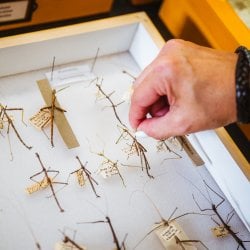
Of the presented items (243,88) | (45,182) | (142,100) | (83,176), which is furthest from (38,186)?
(243,88)

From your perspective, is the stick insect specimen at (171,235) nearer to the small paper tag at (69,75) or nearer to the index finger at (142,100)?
the index finger at (142,100)

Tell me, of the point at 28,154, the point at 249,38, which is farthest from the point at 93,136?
the point at 249,38

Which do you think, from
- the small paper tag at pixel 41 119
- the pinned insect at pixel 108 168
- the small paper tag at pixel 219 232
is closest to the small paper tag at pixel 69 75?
the small paper tag at pixel 41 119

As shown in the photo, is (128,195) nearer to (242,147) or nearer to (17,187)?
(17,187)

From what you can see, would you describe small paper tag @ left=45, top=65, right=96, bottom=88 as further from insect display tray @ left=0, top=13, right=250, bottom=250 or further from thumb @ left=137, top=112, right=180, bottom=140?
thumb @ left=137, top=112, right=180, bottom=140

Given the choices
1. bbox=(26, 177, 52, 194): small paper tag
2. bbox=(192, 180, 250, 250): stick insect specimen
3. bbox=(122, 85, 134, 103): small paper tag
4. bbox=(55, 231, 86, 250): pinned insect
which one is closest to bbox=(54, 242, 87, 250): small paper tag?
bbox=(55, 231, 86, 250): pinned insect

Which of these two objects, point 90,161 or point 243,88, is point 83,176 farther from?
point 243,88
